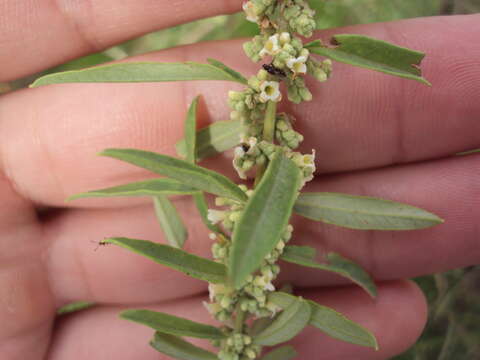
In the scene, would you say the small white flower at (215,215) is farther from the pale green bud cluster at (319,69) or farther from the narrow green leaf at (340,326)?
the pale green bud cluster at (319,69)

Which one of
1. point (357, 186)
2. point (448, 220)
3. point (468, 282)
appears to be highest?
point (357, 186)

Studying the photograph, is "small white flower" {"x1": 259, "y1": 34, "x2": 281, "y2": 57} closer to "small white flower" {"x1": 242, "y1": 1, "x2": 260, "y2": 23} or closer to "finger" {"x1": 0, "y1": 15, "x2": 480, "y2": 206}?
Result: "small white flower" {"x1": 242, "y1": 1, "x2": 260, "y2": 23}

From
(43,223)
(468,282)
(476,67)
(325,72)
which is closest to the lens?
(325,72)

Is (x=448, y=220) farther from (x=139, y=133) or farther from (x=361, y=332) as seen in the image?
(x=139, y=133)

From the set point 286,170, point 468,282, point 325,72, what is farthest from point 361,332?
point 468,282

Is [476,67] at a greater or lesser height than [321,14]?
lesser

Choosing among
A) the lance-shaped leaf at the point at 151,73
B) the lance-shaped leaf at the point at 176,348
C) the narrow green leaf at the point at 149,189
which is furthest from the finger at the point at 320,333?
the lance-shaped leaf at the point at 151,73

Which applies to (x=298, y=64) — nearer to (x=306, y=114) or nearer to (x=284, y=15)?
(x=284, y=15)

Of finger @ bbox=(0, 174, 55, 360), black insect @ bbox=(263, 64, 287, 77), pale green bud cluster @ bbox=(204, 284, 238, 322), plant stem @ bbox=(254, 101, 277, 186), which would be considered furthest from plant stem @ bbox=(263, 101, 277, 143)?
finger @ bbox=(0, 174, 55, 360)
